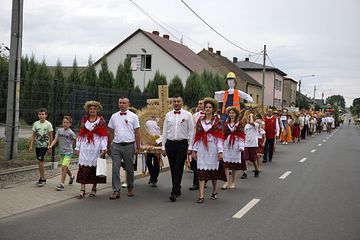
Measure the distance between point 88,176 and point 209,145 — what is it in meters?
2.33

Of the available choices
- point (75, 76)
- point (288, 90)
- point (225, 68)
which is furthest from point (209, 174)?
point (288, 90)

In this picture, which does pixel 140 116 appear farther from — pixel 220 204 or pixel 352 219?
pixel 352 219

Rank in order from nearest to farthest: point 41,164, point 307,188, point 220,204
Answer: point 220,204 < point 41,164 < point 307,188

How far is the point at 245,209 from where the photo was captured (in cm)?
802

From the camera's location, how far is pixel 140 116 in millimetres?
11117

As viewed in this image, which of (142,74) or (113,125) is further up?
(142,74)

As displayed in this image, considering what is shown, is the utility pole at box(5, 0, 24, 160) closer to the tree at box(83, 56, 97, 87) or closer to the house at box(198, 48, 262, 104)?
the tree at box(83, 56, 97, 87)

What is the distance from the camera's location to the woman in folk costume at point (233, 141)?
10180mm

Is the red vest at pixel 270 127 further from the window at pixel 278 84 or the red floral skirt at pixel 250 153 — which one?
the window at pixel 278 84

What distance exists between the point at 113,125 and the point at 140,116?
2.35 m

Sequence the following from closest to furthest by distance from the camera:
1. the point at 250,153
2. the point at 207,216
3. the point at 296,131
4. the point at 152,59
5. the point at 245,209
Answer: the point at 207,216, the point at 245,209, the point at 250,153, the point at 296,131, the point at 152,59

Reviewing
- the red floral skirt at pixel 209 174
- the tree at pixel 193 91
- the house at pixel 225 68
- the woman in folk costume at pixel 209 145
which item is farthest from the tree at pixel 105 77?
the house at pixel 225 68

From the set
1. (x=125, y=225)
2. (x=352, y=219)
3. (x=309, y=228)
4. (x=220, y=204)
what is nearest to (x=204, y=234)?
(x=125, y=225)

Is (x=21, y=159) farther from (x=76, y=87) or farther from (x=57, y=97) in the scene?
(x=76, y=87)
